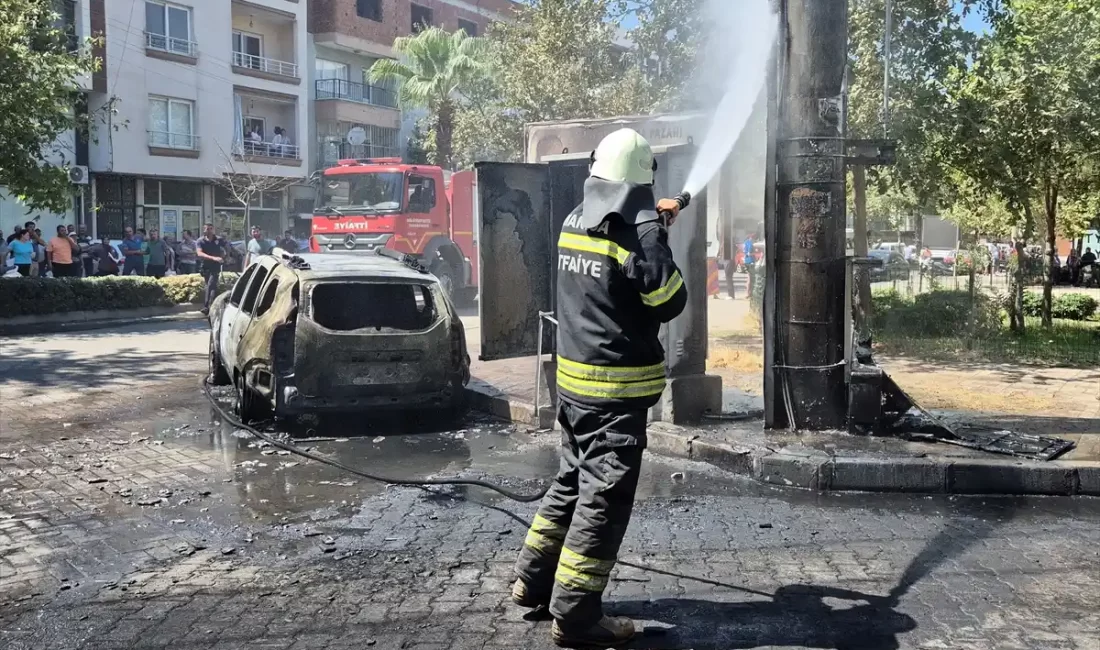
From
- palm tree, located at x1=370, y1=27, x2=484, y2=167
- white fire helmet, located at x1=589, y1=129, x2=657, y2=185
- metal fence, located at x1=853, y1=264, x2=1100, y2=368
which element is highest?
palm tree, located at x1=370, y1=27, x2=484, y2=167

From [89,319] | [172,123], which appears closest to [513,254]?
[89,319]

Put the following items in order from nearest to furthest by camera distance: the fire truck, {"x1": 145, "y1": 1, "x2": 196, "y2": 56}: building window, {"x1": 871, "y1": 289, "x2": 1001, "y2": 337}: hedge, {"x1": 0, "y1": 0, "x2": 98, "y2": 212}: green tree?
{"x1": 871, "y1": 289, "x2": 1001, "y2": 337}: hedge < {"x1": 0, "y1": 0, "x2": 98, "y2": 212}: green tree < the fire truck < {"x1": 145, "y1": 1, "x2": 196, "y2": 56}: building window

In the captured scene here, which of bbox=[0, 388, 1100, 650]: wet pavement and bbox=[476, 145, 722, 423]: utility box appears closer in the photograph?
bbox=[0, 388, 1100, 650]: wet pavement

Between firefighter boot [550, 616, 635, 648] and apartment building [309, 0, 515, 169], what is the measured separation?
33981mm

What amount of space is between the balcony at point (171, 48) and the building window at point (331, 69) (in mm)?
6226

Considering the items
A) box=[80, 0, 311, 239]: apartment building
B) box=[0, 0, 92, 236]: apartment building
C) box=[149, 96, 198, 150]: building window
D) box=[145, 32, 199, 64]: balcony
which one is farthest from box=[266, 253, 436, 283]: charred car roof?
box=[145, 32, 199, 64]: balcony

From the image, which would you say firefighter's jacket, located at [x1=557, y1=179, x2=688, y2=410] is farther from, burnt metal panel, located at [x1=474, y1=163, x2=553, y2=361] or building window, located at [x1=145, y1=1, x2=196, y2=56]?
building window, located at [x1=145, y1=1, x2=196, y2=56]

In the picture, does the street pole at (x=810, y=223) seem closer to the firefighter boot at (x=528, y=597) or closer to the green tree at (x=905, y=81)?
the firefighter boot at (x=528, y=597)

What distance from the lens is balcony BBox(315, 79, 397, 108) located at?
3800cm

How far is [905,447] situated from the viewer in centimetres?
668

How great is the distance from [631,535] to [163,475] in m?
3.29

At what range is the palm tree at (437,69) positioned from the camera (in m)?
30.0

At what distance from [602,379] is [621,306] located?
29cm

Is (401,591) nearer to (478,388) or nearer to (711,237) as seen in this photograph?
(478,388)
